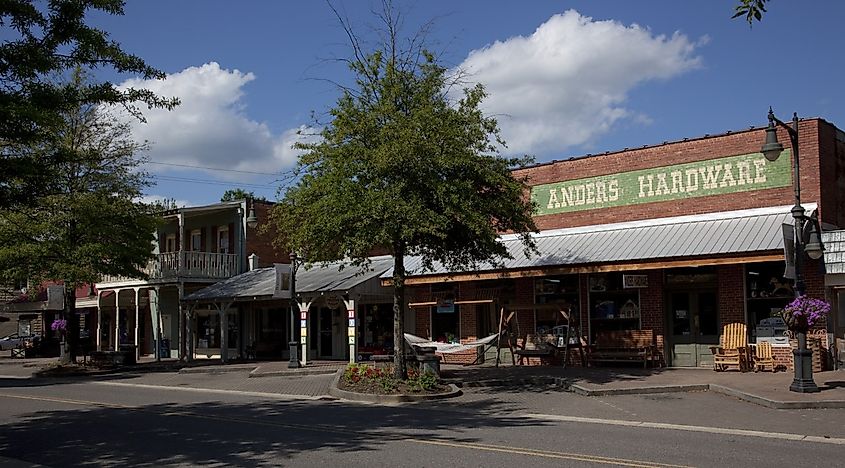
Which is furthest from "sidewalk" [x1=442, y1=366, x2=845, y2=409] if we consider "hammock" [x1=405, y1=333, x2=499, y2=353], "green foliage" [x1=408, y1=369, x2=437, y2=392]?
"green foliage" [x1=408, y1=369, x2=437, y2=392]

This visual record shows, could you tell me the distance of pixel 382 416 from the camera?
14.8 m

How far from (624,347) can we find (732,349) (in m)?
2.97

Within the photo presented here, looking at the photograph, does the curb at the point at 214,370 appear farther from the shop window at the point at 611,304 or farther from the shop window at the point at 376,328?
the shop window at the point at 611,304

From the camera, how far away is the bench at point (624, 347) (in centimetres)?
2225

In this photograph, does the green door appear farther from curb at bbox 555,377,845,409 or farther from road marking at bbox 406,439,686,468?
road marking at bbox 406,439,686,468

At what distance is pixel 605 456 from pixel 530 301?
50.0 ft

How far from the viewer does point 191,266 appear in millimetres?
33625

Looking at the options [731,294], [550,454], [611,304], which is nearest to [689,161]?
[731,294]

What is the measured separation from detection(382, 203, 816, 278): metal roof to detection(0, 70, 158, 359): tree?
1076 centimetres

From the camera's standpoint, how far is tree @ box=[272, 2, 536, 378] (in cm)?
1736

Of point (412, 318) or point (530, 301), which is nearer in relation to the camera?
point (530, 301)

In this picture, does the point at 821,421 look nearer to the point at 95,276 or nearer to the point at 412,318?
the point at 412,318

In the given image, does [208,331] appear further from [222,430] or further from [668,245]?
[222,430]

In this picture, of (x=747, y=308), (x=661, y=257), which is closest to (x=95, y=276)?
(x=661, y=257)
